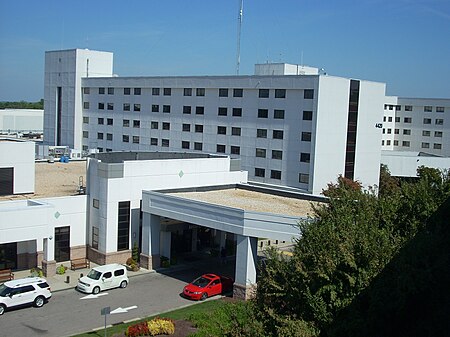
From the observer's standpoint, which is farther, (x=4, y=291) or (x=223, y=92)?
(x=223, y=92)

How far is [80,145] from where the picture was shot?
7369 cm

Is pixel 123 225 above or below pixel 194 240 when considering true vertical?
above

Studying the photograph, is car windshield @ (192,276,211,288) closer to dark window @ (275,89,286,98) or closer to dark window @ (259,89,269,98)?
dark window @ (275,89,286,98)

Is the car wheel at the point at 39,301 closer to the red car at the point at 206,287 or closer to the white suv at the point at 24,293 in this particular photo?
the white suv at the point at 24,293

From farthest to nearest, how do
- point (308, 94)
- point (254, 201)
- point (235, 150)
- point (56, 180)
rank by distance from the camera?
point (235, 150) < point (308, 94) < point (56, 180) < point (254, 201)

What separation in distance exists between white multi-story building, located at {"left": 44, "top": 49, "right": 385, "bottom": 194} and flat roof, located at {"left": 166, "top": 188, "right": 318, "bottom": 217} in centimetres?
1333

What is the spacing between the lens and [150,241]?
1336 inches

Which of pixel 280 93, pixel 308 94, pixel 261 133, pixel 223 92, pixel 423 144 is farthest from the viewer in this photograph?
pixel 423 144

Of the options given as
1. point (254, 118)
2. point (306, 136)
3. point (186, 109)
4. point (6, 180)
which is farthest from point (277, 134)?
point (6, 180)

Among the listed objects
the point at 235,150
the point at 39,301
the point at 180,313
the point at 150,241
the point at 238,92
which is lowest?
the point at 180,313

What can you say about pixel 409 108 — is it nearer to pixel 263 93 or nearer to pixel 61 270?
pixel 263 93

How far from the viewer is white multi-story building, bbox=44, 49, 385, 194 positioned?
50.3 metres

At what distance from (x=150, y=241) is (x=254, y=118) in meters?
23.2

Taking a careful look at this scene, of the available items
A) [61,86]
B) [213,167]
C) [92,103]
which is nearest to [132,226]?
[213,167]
